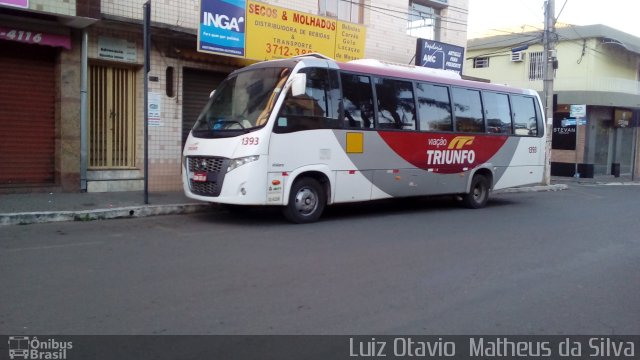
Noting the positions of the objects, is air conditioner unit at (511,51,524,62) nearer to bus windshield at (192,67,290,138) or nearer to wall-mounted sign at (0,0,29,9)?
bus windshield at (192,67,290,138)

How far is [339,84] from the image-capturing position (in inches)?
403

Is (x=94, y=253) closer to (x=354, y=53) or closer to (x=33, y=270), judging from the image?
(x=33, y=270)

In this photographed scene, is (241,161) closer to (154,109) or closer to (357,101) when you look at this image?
(357,101)

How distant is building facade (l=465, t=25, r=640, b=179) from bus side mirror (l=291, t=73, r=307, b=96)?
1983cm

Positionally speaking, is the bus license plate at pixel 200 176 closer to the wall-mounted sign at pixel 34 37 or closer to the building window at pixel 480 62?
the wall-mounted sign at pixel 34 37

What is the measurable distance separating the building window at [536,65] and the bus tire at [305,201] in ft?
73.8

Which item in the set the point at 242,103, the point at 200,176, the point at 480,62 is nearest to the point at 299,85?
the point at 242,103

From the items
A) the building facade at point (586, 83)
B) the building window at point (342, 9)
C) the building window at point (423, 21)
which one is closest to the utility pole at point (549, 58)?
the building window at point (423, 21)

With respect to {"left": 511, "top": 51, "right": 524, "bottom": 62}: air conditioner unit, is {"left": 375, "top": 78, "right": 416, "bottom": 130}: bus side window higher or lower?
lower

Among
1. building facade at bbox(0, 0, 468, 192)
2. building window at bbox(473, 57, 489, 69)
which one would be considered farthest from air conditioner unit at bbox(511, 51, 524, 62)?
building facade at bbox(0, 0, 468, 192)

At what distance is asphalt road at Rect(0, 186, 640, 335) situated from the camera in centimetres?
469

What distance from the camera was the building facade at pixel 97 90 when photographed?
11.0m

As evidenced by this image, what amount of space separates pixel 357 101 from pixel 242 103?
7.31ft

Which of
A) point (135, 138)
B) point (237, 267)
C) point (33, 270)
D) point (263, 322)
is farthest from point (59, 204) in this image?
point (263, 322)
